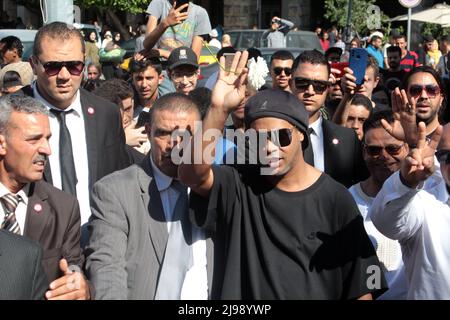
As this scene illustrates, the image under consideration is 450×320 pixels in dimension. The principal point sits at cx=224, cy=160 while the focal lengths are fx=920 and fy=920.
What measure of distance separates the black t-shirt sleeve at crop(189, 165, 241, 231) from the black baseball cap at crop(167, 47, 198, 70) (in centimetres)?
404

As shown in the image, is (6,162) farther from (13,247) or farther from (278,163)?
(278,163)

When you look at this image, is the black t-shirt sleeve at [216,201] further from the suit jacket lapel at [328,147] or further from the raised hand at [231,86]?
the suit jacket lapel at [328,147]

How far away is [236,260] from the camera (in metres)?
4.25

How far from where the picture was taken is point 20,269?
13.1ft

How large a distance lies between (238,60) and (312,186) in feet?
2.30

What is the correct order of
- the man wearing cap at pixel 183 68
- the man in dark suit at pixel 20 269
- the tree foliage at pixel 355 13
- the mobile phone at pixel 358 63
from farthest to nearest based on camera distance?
the tree foliage at pixel 355 13
the man wearing cap at pixel 183 68
the mobile phone at pixel 358 63
the man in dark suit at pixel 20 269

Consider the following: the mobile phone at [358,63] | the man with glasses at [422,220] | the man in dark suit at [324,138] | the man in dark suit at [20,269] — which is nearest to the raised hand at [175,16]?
the man in dark suit at [324,138]

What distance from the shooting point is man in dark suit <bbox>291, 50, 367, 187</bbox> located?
6.08 meters

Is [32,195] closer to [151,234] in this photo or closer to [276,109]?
[151,234]

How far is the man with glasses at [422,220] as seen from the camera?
14.2ft

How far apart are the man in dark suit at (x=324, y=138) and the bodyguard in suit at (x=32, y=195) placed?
1792mm

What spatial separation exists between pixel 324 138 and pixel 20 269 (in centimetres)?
278

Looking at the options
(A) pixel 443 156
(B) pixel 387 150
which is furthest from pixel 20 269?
(B) pixel 387 150
